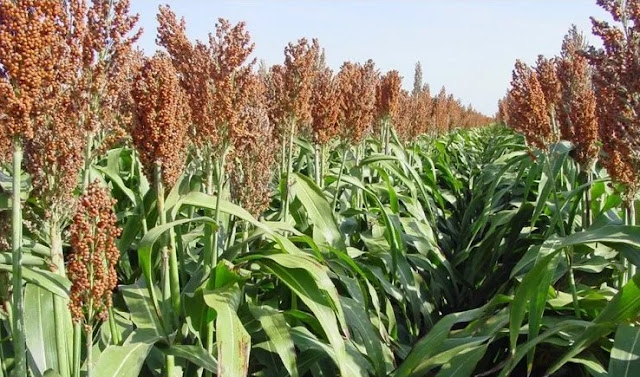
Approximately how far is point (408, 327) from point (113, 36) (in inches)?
95.9

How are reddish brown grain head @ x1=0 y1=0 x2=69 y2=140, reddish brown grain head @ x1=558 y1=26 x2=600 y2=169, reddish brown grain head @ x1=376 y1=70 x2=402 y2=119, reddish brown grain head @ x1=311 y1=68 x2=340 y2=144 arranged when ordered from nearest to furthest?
1. reddish brown grain head @ x1=0 y1=0 x2=69 y2=140
2. reddish brown grain head @ x1=558 y1=26 x2=600 y2=169
3. reddish brown grain head @ x1=311 y1=68 x2=340 y2=144
4. reddish brown grain head @ x1=376 y1=70 x2=402 y2=119

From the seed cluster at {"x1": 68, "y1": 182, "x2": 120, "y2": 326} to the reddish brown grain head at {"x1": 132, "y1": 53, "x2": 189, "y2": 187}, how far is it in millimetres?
488

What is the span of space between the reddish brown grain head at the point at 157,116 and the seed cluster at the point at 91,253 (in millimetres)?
488

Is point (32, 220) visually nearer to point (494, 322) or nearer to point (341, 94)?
point (494, 322)

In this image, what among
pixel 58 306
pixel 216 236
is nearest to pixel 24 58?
pixel 58 306

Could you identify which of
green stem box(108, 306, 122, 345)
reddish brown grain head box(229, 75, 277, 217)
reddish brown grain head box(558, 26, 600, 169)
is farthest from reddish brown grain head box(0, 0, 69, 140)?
reddish brown grain head box(558, 26, 600, 169)

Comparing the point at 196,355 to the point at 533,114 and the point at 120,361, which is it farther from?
the point at 533,114

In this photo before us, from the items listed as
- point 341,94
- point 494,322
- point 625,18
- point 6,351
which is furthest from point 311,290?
point 341,94

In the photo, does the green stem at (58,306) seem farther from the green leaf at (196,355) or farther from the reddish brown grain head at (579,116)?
the reddish brown grain head at (579,116)

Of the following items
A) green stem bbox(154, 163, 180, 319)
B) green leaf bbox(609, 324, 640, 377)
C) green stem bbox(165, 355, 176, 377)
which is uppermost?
green stem bbox(154, 163, 180, 319)

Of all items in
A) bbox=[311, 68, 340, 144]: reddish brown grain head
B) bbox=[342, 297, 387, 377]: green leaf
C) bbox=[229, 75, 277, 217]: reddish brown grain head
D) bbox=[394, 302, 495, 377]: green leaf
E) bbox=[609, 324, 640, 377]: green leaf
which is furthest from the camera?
bbox=[311, 68, 340, 144]: reddish brown grain head

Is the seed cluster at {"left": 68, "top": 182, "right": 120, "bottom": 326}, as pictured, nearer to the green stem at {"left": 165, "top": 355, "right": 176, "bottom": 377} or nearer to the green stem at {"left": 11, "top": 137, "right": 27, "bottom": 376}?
the green stem at {"left": 11, "top": 137, "right": 27, "bottom": 376}

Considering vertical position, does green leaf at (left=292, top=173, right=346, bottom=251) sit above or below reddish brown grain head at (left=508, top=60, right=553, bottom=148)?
below

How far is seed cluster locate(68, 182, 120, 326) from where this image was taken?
164 centimetres
